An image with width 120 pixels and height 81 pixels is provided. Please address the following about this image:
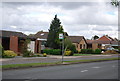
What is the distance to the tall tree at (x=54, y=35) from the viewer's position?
5373 cm

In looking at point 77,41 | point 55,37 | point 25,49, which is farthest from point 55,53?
point 77,41

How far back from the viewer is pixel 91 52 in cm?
5928

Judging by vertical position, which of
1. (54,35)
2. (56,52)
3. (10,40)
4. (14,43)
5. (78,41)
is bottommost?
(56,52)

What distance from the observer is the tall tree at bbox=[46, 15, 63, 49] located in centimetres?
5373

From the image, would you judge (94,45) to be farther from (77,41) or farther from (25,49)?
(25,49)

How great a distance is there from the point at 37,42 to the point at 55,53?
481 centimetres

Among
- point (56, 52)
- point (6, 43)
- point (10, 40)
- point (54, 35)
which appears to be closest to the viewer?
point (10, 40)

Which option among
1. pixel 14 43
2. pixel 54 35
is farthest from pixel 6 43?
pixel 54 35

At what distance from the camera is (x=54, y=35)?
54.7 metres

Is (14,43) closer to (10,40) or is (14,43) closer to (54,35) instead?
(10,40)

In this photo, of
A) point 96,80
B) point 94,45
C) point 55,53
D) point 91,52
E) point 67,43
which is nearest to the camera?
point 96,80

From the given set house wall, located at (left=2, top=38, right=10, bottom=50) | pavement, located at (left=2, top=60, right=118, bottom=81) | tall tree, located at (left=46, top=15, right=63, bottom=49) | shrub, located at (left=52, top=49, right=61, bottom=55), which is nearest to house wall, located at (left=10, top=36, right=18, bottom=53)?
house wall, located at (left=2, top=38, right=10, bottom=50)

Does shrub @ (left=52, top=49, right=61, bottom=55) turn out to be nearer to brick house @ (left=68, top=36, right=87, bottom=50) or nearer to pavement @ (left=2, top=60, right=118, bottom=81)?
brick house @ (left=68, top=36, right=87, bottom=50)

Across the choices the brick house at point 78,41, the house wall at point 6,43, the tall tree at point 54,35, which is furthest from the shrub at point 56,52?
the brick house at point 78,41
